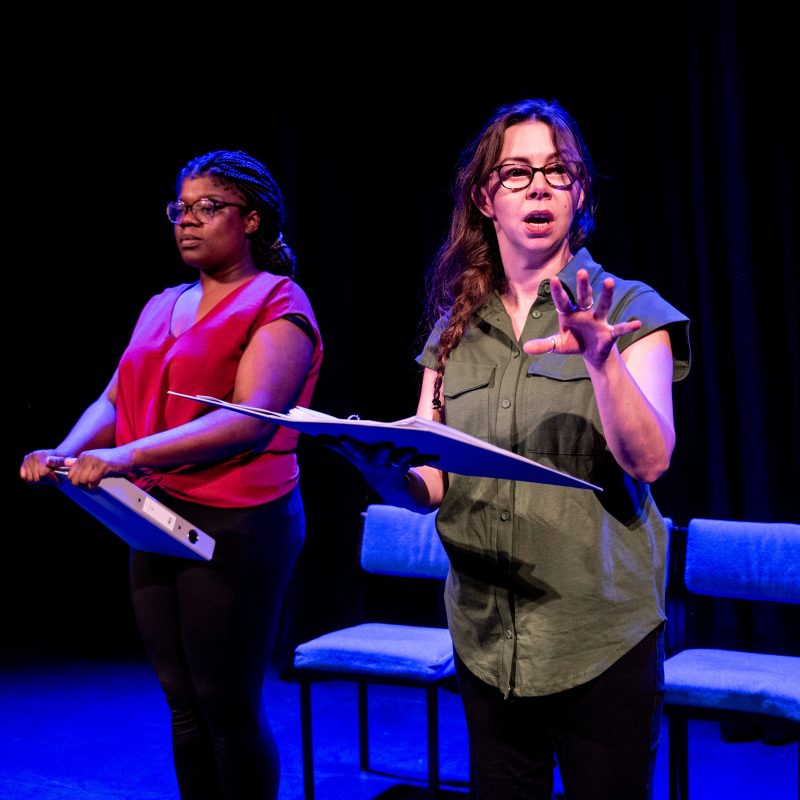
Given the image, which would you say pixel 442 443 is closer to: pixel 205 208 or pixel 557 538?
pixel 557 538

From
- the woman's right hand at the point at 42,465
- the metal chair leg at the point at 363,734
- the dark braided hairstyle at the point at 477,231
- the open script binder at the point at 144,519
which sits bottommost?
the metal chair leg at the point at 363,734

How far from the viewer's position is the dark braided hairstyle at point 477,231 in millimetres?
1439

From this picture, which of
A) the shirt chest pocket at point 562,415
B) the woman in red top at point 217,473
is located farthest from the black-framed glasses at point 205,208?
the shirt chest pocket at point 562,415

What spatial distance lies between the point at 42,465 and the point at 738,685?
1.80 m

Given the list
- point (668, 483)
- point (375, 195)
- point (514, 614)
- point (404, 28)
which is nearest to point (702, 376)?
point (668, 483)

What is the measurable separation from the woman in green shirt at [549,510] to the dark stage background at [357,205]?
2304 mm

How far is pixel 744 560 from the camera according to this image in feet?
9.38

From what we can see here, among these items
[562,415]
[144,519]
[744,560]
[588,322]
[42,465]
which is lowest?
[744,560]

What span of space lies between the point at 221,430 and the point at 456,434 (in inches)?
36.1

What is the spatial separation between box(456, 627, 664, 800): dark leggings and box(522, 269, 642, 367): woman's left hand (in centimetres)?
45

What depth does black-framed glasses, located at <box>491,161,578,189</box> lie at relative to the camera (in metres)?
1.39

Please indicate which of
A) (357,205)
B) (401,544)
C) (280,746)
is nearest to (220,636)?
(401,544)

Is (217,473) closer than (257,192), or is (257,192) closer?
(217,473)

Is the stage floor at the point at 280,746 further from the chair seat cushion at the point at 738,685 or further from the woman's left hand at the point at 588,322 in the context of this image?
the woman's left hand at the point at 588,322
